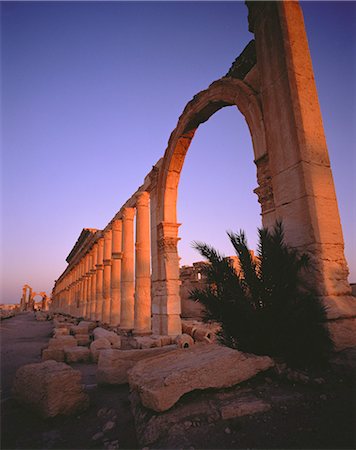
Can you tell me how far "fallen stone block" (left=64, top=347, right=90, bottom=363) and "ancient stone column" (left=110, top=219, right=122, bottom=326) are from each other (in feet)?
24.8

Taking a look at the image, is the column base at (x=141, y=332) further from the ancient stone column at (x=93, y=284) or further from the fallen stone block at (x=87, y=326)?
the ancient stone column at (x=93, y=284)

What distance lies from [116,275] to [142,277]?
4276 millimetres

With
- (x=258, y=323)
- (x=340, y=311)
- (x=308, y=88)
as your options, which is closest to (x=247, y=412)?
(x=258, y=323)

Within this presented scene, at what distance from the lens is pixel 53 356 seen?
600 centimetres

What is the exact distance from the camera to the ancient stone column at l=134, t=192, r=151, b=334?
1065 cm

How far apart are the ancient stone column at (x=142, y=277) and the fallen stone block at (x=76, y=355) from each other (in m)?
4.42

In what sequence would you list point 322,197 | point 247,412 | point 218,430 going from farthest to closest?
point 322,197 → point 247,412 → point 218,430

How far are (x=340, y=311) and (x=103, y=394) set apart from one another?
346 centimetres

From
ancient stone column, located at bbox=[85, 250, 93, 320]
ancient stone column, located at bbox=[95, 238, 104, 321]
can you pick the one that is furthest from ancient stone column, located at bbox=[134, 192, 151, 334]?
ancient stone column, located at bbox=[85, 250, 93, 320]

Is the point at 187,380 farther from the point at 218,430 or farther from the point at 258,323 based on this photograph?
the point at 258,323

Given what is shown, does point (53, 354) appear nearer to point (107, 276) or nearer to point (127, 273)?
point (127, 273)

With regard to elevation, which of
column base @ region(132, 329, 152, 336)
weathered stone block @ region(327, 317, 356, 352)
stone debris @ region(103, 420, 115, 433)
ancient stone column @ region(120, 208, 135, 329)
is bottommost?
column base @ region(132, 329, 152, 336)

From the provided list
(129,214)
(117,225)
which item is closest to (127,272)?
(129,214)

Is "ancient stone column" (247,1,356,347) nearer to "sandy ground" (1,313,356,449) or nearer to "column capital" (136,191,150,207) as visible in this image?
"sandy ground" (1,313,356,449)
